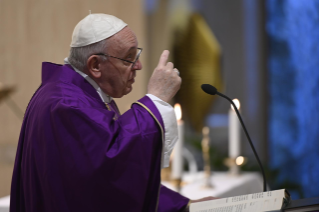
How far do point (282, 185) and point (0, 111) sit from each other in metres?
3.34

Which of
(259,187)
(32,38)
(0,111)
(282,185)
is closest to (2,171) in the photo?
(0,111)

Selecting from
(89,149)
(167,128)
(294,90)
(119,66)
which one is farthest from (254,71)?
(89,149)

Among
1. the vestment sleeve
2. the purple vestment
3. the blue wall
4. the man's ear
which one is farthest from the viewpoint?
the blue wall

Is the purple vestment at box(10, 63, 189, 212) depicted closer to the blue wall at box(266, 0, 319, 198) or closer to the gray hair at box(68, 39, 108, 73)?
the gray hair at box(68, 39, 108, 73)

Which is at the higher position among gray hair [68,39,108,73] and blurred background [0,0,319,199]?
gray hair [68,39,108,73]

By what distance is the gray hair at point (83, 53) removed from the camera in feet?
6.06

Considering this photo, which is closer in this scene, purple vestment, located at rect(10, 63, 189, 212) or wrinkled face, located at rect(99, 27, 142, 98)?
purple vestment, located at rect(10, 63, 189, 212)

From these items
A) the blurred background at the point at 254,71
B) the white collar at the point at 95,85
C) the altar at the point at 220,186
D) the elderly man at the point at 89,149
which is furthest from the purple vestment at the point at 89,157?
the blurred background at the point at 254,71

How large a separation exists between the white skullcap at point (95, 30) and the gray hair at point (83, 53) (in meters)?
0.02

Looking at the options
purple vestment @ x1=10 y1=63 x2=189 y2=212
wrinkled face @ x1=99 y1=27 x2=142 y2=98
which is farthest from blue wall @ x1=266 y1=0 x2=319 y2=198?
purple vestment @ x1=10 y1=63 x2=189 y2=212

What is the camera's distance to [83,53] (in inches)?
73.6

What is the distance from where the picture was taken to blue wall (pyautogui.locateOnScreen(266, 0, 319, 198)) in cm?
521

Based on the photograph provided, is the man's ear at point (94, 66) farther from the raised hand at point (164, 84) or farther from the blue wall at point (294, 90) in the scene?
the blue wall at point (294, 90)

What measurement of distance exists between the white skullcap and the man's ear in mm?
79
